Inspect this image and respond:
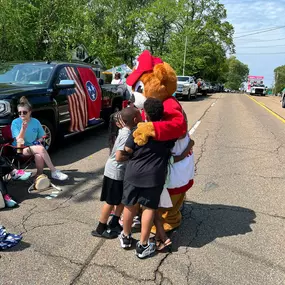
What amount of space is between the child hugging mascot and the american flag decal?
3.57 metres

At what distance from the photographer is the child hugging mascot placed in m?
2.85

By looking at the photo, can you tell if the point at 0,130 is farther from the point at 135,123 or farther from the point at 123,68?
the point at 123,68

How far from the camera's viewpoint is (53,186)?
4.63m

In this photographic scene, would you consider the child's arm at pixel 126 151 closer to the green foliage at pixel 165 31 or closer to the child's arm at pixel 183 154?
the child's arm at pixel 183 154

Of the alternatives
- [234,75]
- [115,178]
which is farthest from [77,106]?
[234,75]

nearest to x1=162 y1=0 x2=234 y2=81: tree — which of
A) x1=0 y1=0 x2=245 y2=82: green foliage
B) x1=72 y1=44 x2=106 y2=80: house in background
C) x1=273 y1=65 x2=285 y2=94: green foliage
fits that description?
x1=0 y1=0 x2=245 y2=82: green foliage

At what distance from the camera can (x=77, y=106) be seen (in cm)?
682

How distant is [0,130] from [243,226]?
143 inches

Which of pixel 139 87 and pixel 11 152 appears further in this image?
pixel 11 152

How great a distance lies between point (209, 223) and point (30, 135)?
279cm

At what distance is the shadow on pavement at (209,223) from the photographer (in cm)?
341

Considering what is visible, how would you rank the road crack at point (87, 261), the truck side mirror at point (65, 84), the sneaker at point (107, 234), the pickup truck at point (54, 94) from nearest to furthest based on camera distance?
the road crack at point (87, 261) < the sneaker at point (107, 234) < the pickup truck at point (54, 94) < the truck side mirror at point (65, 84)

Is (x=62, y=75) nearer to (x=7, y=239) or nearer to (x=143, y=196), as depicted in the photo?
→ (x=7, y=239)

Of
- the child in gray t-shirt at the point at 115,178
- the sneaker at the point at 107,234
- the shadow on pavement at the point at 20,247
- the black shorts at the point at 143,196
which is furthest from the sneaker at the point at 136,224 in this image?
the shadow on pavement at the point at 20,247
